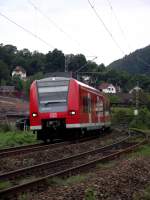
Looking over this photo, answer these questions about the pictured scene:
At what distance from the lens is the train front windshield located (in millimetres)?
21469

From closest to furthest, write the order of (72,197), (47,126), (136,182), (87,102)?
(72,197), (136,182), (47,126), (87,102)

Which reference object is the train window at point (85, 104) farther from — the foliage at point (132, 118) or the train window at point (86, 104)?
the foliage at point (132, 118)

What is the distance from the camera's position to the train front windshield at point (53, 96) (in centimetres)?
2147

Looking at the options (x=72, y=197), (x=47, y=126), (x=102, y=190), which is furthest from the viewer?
(x=47, y=126)

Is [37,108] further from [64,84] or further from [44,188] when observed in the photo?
[44,188]

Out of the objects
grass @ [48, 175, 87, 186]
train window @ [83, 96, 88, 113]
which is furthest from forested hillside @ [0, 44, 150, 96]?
grass @ [48, 175, 87, 186]

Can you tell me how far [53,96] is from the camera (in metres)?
21.6

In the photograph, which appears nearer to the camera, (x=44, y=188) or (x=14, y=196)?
(x=14, y=196)

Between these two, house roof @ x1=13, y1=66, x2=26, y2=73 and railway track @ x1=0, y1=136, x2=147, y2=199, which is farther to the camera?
house roof @ x1=13, y1=66, x2=26, y2=73

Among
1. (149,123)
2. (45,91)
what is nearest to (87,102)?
(45,91)

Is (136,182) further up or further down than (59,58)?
further down

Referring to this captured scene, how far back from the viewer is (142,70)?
149375 mm

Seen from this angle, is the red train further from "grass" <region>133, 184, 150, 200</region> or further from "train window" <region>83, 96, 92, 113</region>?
"grass" <region>133, 184, 150, 200</region>

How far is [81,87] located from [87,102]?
5.16ft
